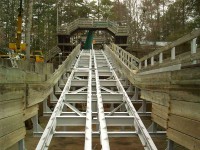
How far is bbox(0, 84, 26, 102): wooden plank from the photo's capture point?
4039 mm

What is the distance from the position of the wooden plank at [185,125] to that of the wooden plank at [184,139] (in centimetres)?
6

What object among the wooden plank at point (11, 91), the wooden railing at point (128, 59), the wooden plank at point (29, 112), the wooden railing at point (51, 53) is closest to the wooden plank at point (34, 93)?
the wooden plank at point (29, 112)

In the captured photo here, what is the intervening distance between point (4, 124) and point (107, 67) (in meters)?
12.0

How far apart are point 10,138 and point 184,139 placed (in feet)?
8.01

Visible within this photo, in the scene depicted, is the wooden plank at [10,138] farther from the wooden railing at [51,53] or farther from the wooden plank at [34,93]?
the wooden railing at [51,53]

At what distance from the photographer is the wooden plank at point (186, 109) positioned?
408cm

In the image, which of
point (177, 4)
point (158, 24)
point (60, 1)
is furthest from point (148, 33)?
point (60, 1)

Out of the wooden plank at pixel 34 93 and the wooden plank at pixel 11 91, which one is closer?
the wooden plank at pixel 11 91

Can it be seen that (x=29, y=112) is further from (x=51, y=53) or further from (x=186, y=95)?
(x=51, y=53)

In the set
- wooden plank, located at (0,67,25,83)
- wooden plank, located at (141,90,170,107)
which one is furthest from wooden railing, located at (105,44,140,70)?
wooden plank, located at (0,67,25,83)

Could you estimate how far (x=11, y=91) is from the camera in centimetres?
440

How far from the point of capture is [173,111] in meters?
5.04

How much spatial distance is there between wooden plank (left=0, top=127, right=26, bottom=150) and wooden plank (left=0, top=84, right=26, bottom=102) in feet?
1.62

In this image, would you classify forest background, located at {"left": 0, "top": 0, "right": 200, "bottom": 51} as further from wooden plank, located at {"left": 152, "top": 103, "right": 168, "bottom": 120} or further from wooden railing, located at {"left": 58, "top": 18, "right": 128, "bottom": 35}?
wooden plank, located at {"left": 152, "top": 103, "right": 168, "bottom": 120}
